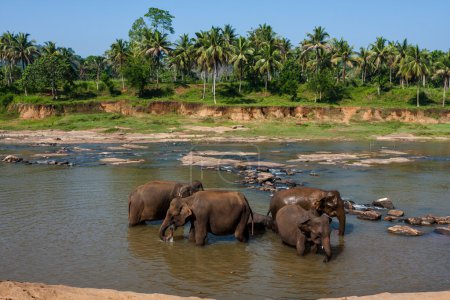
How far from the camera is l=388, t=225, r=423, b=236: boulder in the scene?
603 inches

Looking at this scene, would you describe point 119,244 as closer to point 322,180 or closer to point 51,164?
point 322,180

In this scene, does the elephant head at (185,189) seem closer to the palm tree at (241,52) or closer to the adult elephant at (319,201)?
the adult elephant at (319,201)

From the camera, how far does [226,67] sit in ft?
266

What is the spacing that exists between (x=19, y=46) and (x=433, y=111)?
213 feet

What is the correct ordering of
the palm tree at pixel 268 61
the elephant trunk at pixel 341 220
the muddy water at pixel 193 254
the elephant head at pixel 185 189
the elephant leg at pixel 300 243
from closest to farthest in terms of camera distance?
1. the muddy water at pixel 193 254
2. the elephant leg at pixel 300 243
3. the elephant trunk at pixel 341 220
4. the elephant head at pixel 185 189
5. the palm tree at pixel 268 61

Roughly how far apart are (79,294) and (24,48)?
80928 mm

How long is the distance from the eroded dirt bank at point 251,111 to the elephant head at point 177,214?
5213cm

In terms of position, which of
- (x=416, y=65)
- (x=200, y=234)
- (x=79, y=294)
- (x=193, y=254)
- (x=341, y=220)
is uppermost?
(x=416, y=65)

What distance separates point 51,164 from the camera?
32.8 meters

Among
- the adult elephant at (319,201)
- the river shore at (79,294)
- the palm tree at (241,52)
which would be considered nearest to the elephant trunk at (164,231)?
the adult elephant at (319,201)

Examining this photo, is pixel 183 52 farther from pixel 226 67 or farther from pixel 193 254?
pixel 193 254

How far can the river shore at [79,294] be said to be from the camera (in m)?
9.62

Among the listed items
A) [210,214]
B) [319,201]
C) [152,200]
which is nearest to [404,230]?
[319,201]

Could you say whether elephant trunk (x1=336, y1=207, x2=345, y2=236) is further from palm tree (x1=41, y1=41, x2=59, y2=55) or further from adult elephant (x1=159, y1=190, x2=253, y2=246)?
palm tree (x1=41, y1=41, x2=59, y2=55)
